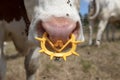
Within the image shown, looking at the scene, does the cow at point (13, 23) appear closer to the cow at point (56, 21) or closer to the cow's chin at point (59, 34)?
the cow at point (56, 21)

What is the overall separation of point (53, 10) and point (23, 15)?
3.01ft

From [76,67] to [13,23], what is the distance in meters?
3.81

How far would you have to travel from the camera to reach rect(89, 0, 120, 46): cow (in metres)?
10.5

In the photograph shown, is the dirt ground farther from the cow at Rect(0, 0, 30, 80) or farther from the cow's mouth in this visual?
the cow's mouth

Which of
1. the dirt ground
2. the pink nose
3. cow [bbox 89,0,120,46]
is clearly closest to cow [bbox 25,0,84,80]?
the pink nose

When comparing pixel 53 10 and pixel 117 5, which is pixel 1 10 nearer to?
pixel 53 10

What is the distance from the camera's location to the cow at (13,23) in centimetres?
312

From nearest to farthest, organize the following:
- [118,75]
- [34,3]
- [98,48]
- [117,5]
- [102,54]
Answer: [34,3]
[118,75]
[102,54]
[98,48]
[117,5]

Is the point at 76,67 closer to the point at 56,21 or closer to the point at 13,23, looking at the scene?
the point at 13,23

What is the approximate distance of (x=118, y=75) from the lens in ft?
22.1

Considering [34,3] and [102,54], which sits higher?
[34,3]

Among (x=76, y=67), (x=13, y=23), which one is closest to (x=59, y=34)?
(x=13, y=23)

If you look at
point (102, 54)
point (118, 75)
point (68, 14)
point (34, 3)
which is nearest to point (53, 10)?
point (68, 14)

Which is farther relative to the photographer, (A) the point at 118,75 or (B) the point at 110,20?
(B) the point at 110,20
